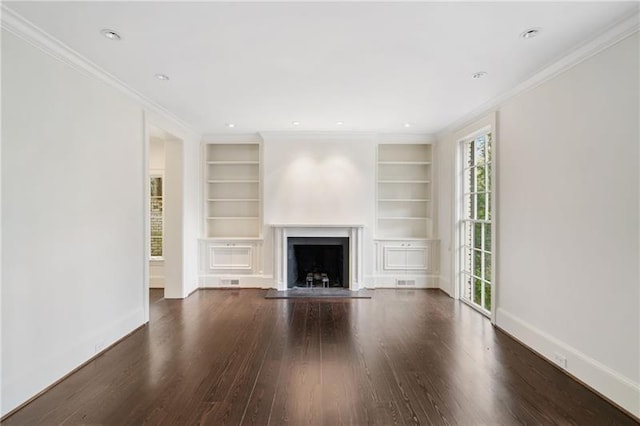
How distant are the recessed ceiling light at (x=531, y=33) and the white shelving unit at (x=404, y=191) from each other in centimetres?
334

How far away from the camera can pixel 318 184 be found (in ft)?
17.6

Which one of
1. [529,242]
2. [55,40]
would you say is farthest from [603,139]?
[55,40]

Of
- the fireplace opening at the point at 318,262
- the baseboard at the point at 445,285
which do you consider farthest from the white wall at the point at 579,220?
the fireplace opening at the point at 318,262

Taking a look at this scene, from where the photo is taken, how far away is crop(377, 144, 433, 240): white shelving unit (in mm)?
5613

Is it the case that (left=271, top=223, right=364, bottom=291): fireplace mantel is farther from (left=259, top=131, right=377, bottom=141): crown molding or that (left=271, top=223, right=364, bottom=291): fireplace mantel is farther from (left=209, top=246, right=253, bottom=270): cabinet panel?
(left=259, top=131, right=377, bottom=141): crown molding

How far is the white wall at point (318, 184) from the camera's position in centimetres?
535

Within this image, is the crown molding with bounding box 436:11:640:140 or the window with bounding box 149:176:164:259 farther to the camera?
the window with bounding box 149:176:164:259

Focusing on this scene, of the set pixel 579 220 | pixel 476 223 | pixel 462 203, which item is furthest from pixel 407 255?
pixel 579 220

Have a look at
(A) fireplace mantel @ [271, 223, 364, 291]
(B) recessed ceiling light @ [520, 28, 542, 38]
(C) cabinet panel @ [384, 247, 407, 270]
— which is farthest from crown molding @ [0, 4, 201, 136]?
(C) cabinet panel @ [384, 247, 407, 270]

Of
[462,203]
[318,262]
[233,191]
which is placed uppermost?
[233,191]

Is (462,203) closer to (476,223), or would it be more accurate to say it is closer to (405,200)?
(476,223)

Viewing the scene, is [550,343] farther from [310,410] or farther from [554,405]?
[310,410]

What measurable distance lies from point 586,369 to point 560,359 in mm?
253

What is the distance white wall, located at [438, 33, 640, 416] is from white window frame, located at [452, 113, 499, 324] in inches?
6.0
